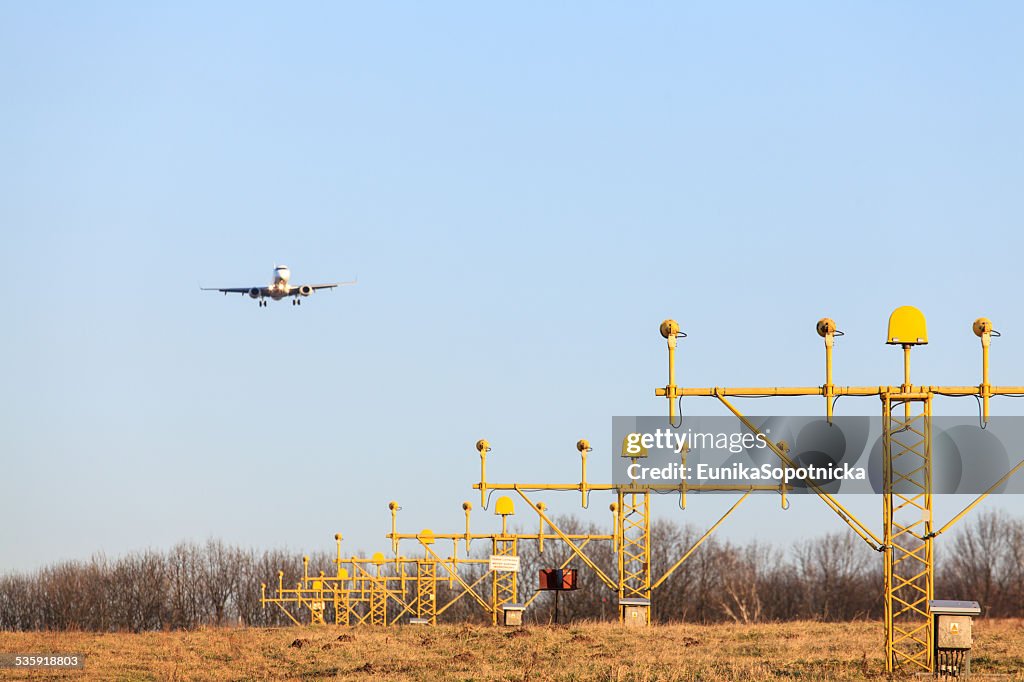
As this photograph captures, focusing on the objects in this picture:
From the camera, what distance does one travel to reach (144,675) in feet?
→ 112

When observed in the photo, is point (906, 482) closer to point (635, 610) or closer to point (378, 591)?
point (635, 610)

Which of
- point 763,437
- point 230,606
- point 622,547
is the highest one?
point 763,437

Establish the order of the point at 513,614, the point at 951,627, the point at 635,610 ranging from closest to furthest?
the point at 951,627
the point at 635,610
the point at 513,614

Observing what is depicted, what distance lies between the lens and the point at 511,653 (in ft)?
124

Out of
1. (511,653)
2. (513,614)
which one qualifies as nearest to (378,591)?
(513,614)

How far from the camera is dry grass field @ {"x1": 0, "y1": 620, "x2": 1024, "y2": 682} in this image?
3222 cm

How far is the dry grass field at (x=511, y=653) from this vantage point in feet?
106

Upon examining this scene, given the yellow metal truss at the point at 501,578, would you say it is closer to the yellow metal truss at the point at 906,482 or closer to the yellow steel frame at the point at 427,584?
the yellow steel frame at the point at 427,584

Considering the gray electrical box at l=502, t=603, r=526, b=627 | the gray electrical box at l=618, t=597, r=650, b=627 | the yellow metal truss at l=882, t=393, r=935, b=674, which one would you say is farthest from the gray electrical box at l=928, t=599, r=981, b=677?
the gray electrical box at l=502, t=603, r=526, b=627

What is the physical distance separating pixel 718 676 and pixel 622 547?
21.1 meters

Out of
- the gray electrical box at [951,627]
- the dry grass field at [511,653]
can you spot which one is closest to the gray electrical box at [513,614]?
the dry grass field at [511,653]

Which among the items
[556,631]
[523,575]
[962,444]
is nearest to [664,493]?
[556,631]

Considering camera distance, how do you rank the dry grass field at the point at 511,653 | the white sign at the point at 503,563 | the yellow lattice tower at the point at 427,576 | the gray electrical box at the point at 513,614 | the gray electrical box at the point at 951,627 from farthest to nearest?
the yellow lattice tower at the point at 427,576 < the white sign at the point at 503,563 < the gray electrical box at the point at 513,614 < the dry grass field at the point at 511,653 < the gray electrical box at the point at 951,627

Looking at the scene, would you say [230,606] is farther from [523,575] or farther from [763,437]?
[763,437]
